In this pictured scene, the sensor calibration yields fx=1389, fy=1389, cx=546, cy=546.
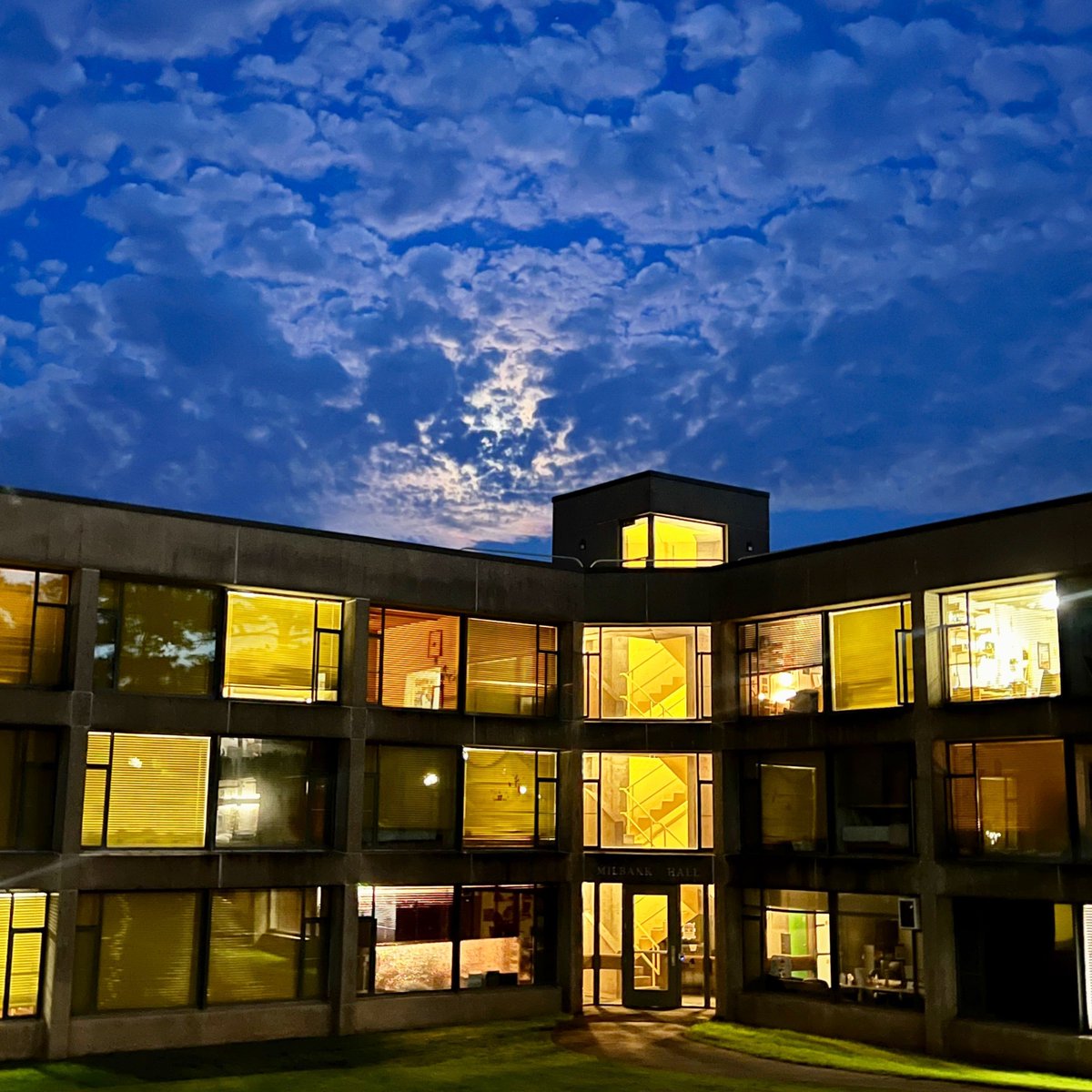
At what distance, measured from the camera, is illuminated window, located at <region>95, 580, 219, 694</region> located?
2577cm

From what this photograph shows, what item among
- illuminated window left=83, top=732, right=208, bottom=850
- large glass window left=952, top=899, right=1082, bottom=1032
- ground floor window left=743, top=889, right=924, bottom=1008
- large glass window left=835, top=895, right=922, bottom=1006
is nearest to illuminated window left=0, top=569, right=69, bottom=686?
illuminated window left=83, top=732, right=208, bottom=850

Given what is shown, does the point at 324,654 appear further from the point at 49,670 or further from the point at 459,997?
the point at 459,997

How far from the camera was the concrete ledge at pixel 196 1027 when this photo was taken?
80.1ft

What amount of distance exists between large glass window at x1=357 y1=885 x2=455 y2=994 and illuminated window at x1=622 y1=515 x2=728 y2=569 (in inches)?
383

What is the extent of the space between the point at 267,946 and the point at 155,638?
6.33 m

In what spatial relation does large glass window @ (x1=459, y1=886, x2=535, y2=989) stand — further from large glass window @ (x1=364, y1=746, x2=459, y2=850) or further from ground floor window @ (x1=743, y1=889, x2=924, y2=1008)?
ground floor window @ (x1=743, y1=889, x2=924, y2=1008)

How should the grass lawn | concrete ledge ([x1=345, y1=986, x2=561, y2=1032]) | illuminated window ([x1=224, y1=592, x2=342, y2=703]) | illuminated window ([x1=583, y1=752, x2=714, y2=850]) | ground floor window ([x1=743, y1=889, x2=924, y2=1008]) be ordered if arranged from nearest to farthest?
1. the grass lawn
2. ground floor window ([x1=743, y1=889, x2=924, y2=1008])
3. illuminated window ([x1=224, y1=592, x2=342, y2=703])
4. concrete ledge ([x1=345, y1=986, x2=561, y2=1032])
5. illuminated window ([x1=583, y1=752, x2=714, y2=850])

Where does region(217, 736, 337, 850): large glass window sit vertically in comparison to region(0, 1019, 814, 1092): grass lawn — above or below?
above

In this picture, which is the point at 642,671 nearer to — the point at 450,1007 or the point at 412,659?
the point at 412,659

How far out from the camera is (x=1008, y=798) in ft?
83.5

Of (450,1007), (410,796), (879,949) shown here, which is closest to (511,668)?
(410,796)

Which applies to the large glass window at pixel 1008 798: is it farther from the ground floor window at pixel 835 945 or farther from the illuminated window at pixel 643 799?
the illuminated window at pixel 643 799

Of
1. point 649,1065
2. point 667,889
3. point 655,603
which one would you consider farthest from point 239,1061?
point 655,603

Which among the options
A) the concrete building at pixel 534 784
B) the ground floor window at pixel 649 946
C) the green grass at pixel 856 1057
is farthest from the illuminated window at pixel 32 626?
the green grass at pixel 856 1057
